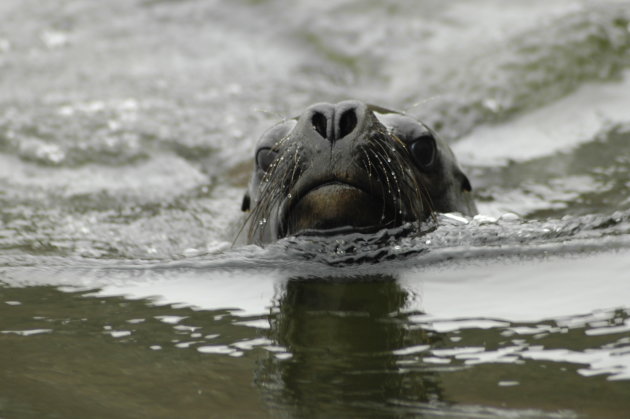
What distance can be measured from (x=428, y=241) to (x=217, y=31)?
22.6ft

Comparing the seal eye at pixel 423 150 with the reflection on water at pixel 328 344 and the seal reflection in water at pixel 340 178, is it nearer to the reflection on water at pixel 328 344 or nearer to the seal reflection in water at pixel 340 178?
the seal reflection in water at pixel 340 178

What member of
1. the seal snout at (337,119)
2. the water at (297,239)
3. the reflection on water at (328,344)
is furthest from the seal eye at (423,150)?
the reflection on water at (328,344)

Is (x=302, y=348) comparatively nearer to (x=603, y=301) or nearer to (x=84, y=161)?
(x=603, y=301)

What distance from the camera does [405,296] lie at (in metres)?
3.03

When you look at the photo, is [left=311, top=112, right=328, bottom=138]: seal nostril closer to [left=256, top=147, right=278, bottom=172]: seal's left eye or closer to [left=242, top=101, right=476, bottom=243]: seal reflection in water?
[left=242, top=101, right=476, bottom=243]: seal reflection in water

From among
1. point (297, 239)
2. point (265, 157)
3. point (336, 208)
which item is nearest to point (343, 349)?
point (336, 208)

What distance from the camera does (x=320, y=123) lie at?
343 cm

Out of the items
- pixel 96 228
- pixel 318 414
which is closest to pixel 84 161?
pixel 96 228

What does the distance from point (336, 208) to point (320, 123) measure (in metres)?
0.33

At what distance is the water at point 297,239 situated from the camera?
240cm

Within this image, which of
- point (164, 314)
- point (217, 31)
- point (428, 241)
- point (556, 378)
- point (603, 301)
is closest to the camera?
point (556, 378)

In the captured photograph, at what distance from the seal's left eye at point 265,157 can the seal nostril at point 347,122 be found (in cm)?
53

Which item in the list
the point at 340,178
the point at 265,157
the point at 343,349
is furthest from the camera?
the point at 265,157

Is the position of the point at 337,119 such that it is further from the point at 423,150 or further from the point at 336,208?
the point at 423,150
